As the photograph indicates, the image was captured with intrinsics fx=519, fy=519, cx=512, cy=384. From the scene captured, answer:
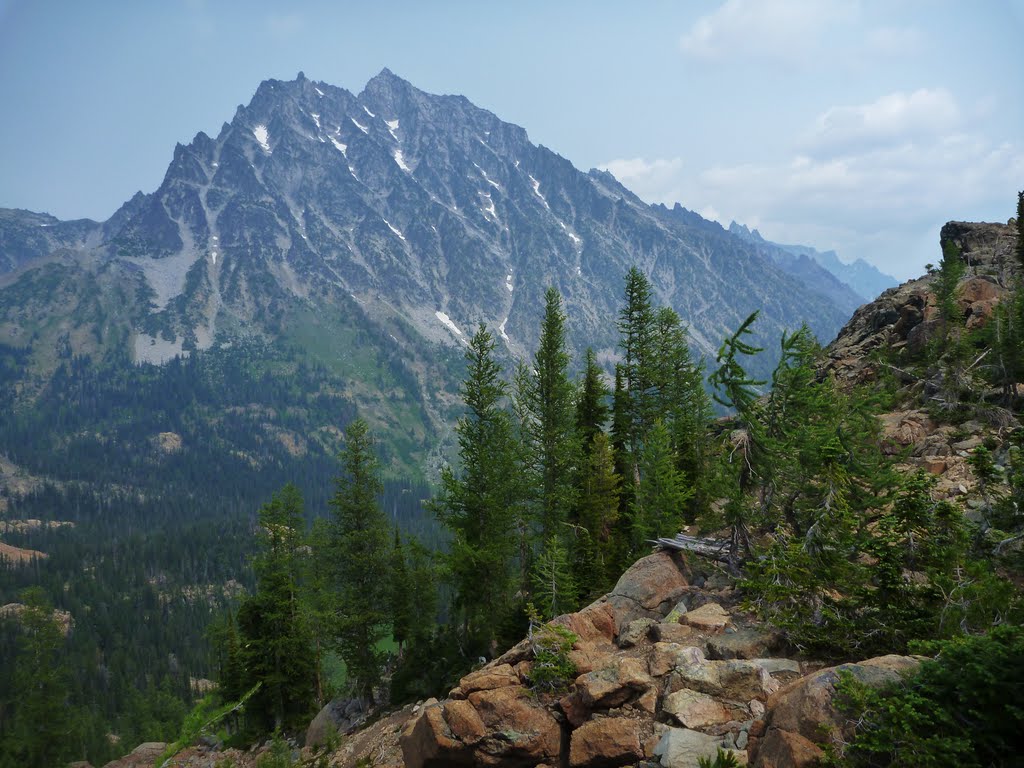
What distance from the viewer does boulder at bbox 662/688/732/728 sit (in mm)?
9891

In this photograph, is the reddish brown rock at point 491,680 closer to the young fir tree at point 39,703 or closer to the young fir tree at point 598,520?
the young fir tree at point 598,520

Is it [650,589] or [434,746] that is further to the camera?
[650,589]

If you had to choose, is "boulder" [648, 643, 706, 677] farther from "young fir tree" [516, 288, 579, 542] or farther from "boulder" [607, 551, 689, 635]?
"young fir tree" [516, 288, 579, 542]

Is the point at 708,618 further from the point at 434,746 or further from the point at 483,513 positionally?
the point at 483,513

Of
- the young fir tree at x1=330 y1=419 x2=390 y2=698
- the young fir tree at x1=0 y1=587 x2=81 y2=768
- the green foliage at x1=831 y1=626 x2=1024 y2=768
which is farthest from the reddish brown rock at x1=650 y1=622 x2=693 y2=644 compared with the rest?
the young fir tree at x1=0 y1=587 x2=81 y2=768

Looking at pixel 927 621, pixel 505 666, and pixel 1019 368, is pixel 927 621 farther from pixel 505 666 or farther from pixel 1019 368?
pixel 1019 368

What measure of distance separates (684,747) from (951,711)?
13.7ft

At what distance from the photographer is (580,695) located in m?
11.6

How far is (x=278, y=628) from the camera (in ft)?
110

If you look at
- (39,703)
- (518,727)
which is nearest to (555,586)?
(518,727)

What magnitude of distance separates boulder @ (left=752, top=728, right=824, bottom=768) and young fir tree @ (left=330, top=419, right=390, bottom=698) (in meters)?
25.9

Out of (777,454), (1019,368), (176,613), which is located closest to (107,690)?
(176,613)

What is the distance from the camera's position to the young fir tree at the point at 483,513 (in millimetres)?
27812

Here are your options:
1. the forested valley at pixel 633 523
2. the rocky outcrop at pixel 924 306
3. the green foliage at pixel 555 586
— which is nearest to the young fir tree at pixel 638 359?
the forested valley at pixel 633 523
